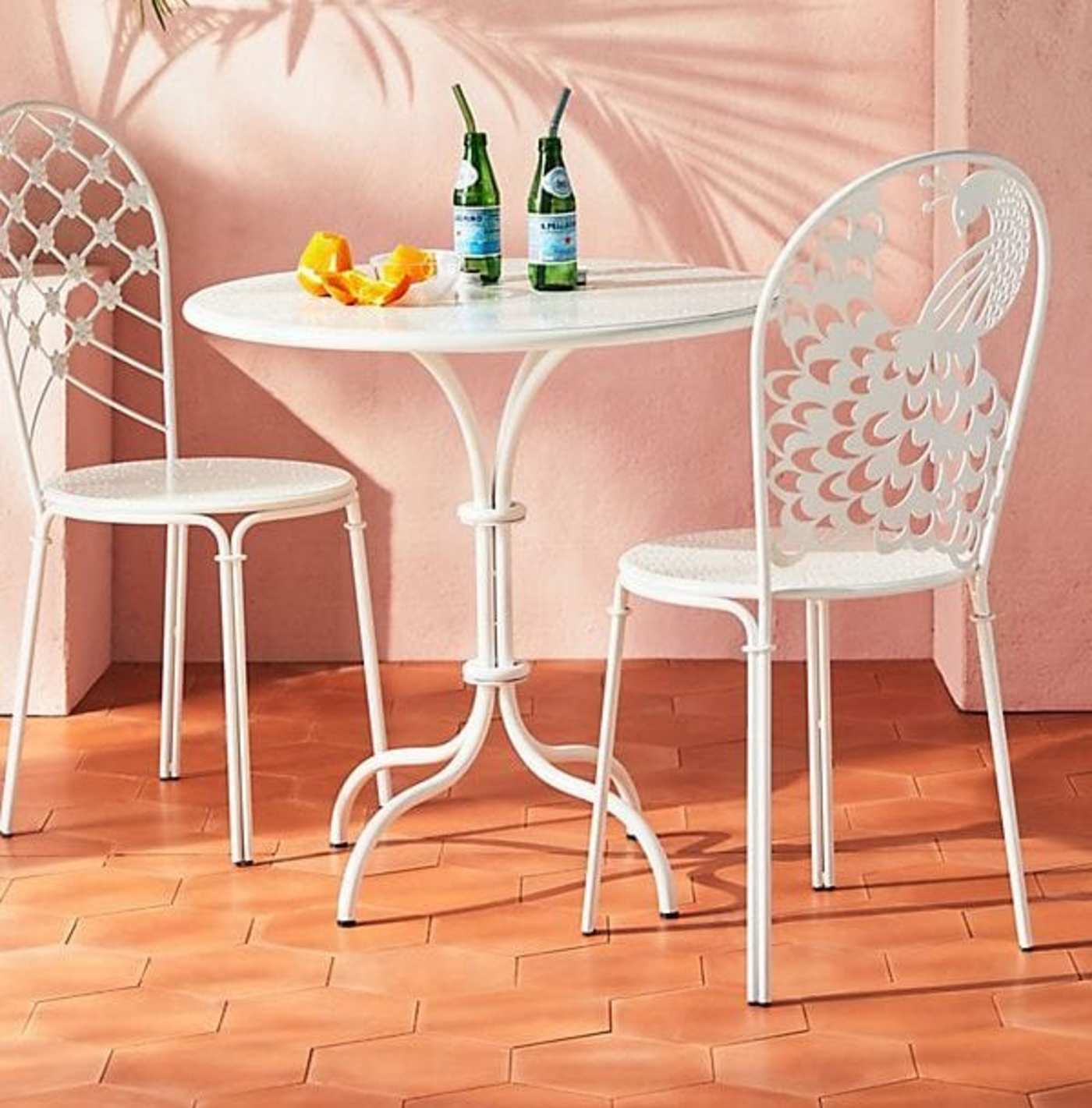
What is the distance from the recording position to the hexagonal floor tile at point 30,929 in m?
3.35

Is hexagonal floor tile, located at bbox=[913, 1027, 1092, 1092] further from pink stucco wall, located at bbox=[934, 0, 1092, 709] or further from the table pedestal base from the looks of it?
pink stucco wall, located at bbox=[934, 0, 1092, 709]

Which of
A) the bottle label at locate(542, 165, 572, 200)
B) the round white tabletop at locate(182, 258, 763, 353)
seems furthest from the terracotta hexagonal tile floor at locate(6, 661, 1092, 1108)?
the bottle label at locate(542, 165, 572, 200)

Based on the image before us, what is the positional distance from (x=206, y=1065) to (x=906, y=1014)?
860 millimetres

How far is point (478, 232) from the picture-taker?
3.51 meters

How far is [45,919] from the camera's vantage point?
11.3ft

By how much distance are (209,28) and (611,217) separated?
851mm

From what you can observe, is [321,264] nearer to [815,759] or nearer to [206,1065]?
[815,759]

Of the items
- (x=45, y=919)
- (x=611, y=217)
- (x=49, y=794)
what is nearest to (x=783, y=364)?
(x=611, y=217)

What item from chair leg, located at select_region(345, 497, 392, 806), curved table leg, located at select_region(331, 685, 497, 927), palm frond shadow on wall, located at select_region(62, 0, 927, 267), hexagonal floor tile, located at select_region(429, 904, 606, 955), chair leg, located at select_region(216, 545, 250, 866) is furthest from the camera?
palm frond shadow on wall, located at select_region(62, 0, 927, 267)

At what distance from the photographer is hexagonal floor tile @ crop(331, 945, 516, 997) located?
10.4 ft

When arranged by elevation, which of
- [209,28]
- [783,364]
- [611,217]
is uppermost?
[209,28]

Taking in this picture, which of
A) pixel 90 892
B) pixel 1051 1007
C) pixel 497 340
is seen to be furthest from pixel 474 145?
pixel 1051 1007

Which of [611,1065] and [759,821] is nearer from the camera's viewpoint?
[611,1065]

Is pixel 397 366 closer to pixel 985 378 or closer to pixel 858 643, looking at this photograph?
pixel 858 643
